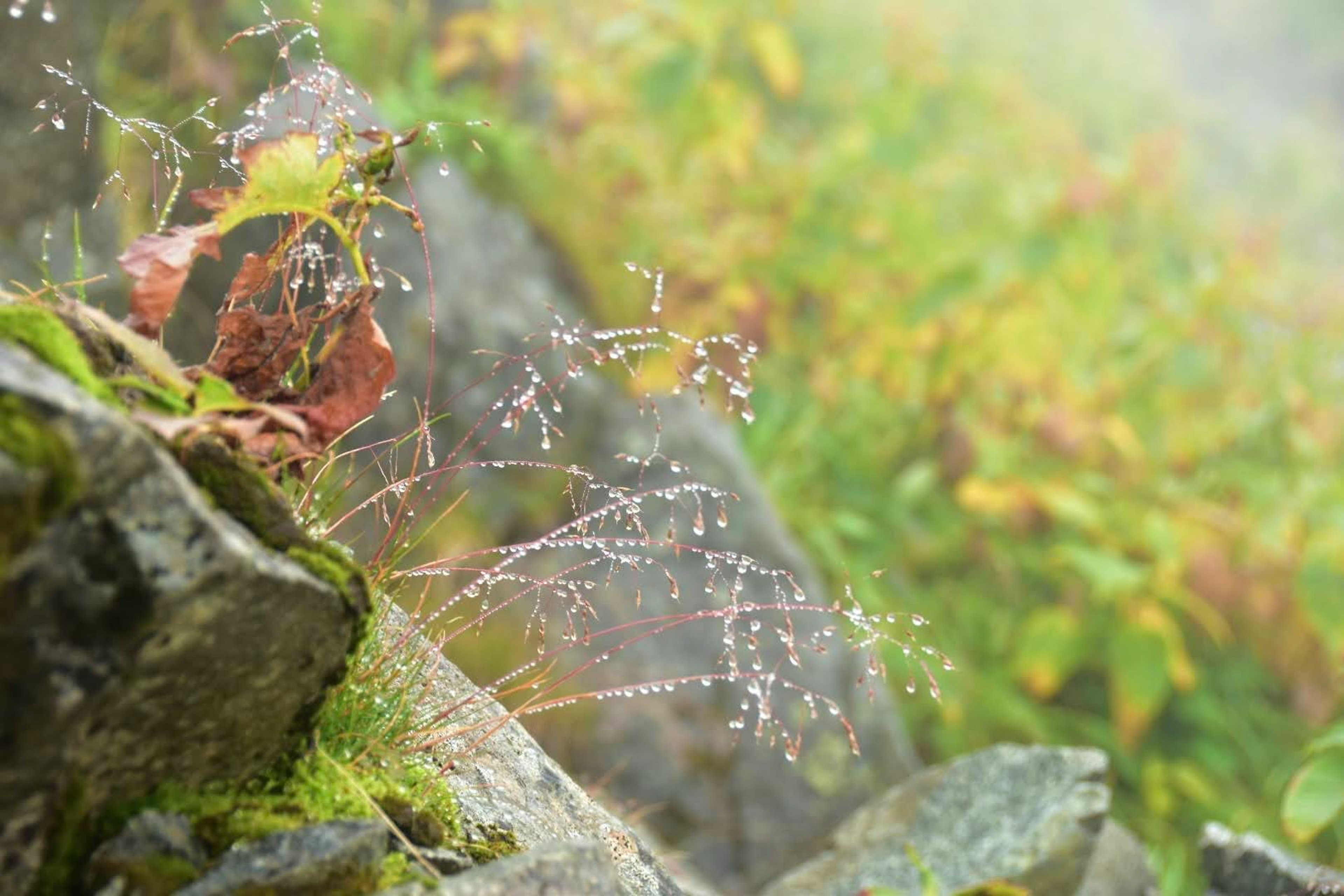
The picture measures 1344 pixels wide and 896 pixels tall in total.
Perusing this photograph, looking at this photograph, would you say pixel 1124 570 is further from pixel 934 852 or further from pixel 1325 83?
pixel 1325 83

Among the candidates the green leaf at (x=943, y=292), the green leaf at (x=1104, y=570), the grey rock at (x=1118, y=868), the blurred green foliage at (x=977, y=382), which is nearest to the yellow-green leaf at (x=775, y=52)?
the blurred green foliage at (x=977, y=382)

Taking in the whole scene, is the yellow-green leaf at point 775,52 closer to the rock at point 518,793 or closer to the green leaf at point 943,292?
the green leaf at point 943,292

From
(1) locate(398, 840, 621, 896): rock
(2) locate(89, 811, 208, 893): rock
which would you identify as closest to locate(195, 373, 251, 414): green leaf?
(2) locate(89, 811, 208, 893): rock

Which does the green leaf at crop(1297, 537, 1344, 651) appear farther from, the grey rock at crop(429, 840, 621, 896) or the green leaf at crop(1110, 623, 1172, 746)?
the grey rock at crop(429, 840, 621, 896)

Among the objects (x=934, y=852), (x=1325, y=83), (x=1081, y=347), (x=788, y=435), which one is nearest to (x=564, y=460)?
(x=788, y=435)

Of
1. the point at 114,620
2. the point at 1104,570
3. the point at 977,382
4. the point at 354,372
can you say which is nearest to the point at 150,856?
the point at 114,620
